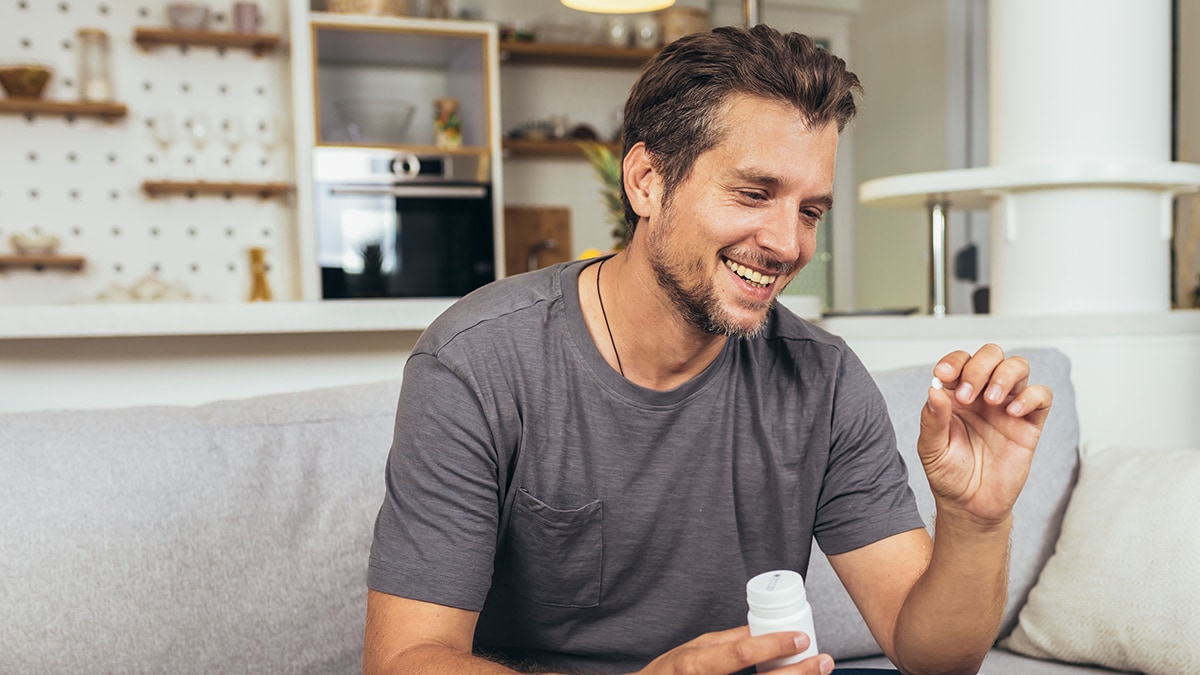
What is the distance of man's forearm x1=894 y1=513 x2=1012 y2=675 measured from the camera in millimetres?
1104

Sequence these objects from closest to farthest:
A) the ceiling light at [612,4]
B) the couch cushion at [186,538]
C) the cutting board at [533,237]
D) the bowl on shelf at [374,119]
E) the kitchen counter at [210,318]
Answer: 1. the couch cushion at [186,538]
2. the kitchen counter at [210,318]
3. the ceiling light at [612,4]
4. the bowl on shelf at [374,119]
5. the cutting board at [533,237]

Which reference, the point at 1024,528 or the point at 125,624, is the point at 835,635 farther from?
the point at 125,624

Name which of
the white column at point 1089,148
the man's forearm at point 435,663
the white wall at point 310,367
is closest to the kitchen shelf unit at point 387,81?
the white wall at point 310,367

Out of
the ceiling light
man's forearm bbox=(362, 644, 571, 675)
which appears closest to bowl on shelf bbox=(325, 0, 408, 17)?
the ceiling light

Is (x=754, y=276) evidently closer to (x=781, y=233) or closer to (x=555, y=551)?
(x=781, y=233)

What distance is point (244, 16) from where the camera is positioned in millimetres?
4652

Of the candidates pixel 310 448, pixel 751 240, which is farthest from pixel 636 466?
pixel 310 448

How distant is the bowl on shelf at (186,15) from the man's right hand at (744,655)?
4.46 meters

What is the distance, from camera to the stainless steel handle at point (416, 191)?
4547mm

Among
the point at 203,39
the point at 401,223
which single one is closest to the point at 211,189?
the point at 203,39

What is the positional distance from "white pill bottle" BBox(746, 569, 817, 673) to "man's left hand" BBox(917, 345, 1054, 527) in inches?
9.6

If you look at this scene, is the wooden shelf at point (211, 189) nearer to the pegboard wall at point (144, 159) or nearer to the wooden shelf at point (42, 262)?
the pegboard wall at point (144, 159)

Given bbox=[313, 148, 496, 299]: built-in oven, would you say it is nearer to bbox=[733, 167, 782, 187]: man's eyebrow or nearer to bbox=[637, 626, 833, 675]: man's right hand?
bbox=[733, 167, 782, 187]: man's eyebrow

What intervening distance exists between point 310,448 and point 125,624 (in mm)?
328
